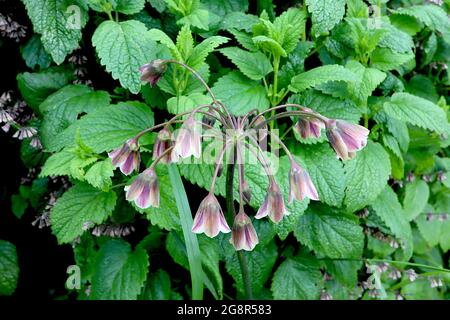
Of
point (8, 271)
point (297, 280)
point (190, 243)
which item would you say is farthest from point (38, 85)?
point (297, 280)

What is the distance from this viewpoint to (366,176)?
5.90 feet

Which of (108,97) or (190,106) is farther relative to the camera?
(108,97)

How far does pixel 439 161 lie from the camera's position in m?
2.37

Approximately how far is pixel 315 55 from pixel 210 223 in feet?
4.31

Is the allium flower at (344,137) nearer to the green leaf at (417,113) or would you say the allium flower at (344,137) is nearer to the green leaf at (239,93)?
the green leaf at (239,93)

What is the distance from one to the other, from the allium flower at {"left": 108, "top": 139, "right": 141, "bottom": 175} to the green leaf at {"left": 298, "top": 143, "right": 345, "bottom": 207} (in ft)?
2.52

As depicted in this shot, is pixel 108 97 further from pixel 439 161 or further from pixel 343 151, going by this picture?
pixel 439 161

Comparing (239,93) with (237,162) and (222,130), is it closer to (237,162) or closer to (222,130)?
(222,130)

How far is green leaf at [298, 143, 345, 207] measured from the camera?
1.74m

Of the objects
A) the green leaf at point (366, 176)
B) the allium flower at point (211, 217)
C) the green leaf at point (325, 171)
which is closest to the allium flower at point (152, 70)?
the allium flower at point (211, 217)

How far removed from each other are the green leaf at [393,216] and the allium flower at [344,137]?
901 mm

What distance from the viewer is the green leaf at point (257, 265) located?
1.81 meters
